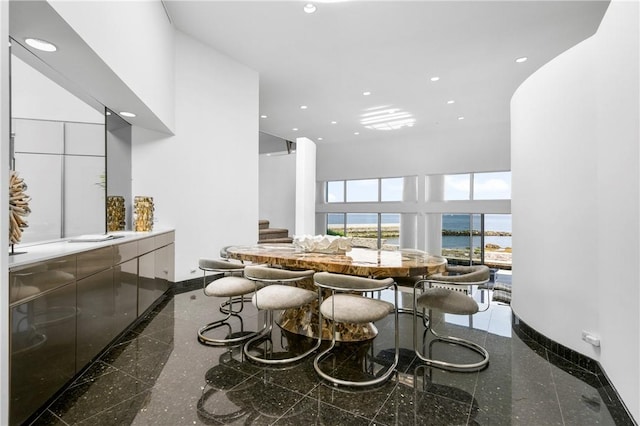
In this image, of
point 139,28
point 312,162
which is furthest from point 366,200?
point 139,28

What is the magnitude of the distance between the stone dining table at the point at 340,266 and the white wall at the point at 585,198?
1.01 m

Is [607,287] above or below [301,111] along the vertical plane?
below

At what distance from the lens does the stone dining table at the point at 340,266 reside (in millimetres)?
2307

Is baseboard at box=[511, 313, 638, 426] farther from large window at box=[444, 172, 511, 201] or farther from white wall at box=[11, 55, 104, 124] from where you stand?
large window at box=[444, 172, 511, 201]

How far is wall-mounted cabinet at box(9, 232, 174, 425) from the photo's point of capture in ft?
5.16

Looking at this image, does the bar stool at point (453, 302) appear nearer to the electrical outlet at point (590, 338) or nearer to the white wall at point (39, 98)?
the electrical outlet at point (590, 338)

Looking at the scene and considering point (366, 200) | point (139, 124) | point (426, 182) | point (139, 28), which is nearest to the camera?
point (139, 28)

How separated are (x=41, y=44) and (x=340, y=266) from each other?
9.05ft

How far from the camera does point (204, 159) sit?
4.68 meters

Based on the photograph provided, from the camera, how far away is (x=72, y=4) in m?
1.99

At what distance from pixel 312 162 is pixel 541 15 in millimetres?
4273

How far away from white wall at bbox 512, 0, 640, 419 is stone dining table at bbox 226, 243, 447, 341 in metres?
1.01

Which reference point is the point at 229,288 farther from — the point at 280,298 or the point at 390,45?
the point at 390,45

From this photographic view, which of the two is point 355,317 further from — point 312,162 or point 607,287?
point 312,162
